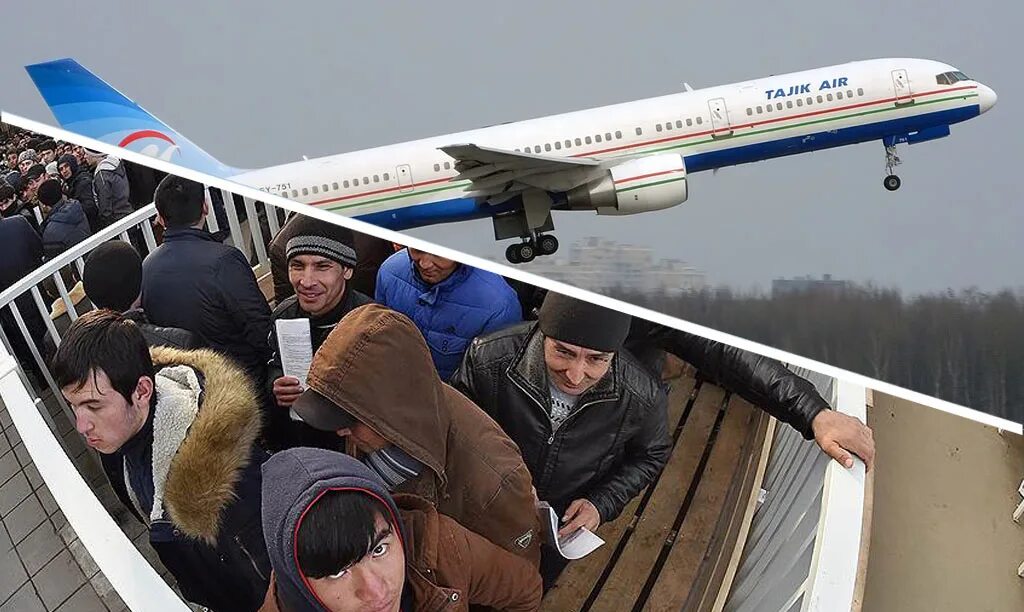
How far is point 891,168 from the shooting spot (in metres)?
1.47

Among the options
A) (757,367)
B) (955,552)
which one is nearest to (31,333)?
(757,367)

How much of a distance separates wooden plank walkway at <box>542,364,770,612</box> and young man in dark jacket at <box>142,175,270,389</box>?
645mm

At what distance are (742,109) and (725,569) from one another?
5.46 ft

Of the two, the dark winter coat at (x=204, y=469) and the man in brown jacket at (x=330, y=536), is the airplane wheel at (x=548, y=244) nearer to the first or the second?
the dark winter coat at (x=204, y=469)

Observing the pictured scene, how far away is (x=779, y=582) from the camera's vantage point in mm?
871

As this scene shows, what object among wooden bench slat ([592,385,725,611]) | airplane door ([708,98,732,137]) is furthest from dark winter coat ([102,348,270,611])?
airplane door ([708,98,732,137])

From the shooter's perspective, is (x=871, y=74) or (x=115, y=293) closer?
(x=115, y=293)

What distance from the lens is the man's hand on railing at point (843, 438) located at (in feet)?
2.63

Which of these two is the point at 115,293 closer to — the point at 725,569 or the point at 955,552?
the point at 725,569

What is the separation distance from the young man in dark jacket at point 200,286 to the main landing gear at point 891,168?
50.2 inches

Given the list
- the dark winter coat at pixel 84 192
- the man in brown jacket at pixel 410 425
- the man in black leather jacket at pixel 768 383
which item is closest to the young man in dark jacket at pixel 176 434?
the man in brown jacket at pixel 410 425

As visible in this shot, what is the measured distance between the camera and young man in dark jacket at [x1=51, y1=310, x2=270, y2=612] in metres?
0.71

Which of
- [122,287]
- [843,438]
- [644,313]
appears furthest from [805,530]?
[122,287]

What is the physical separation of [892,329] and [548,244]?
2.23 ft
